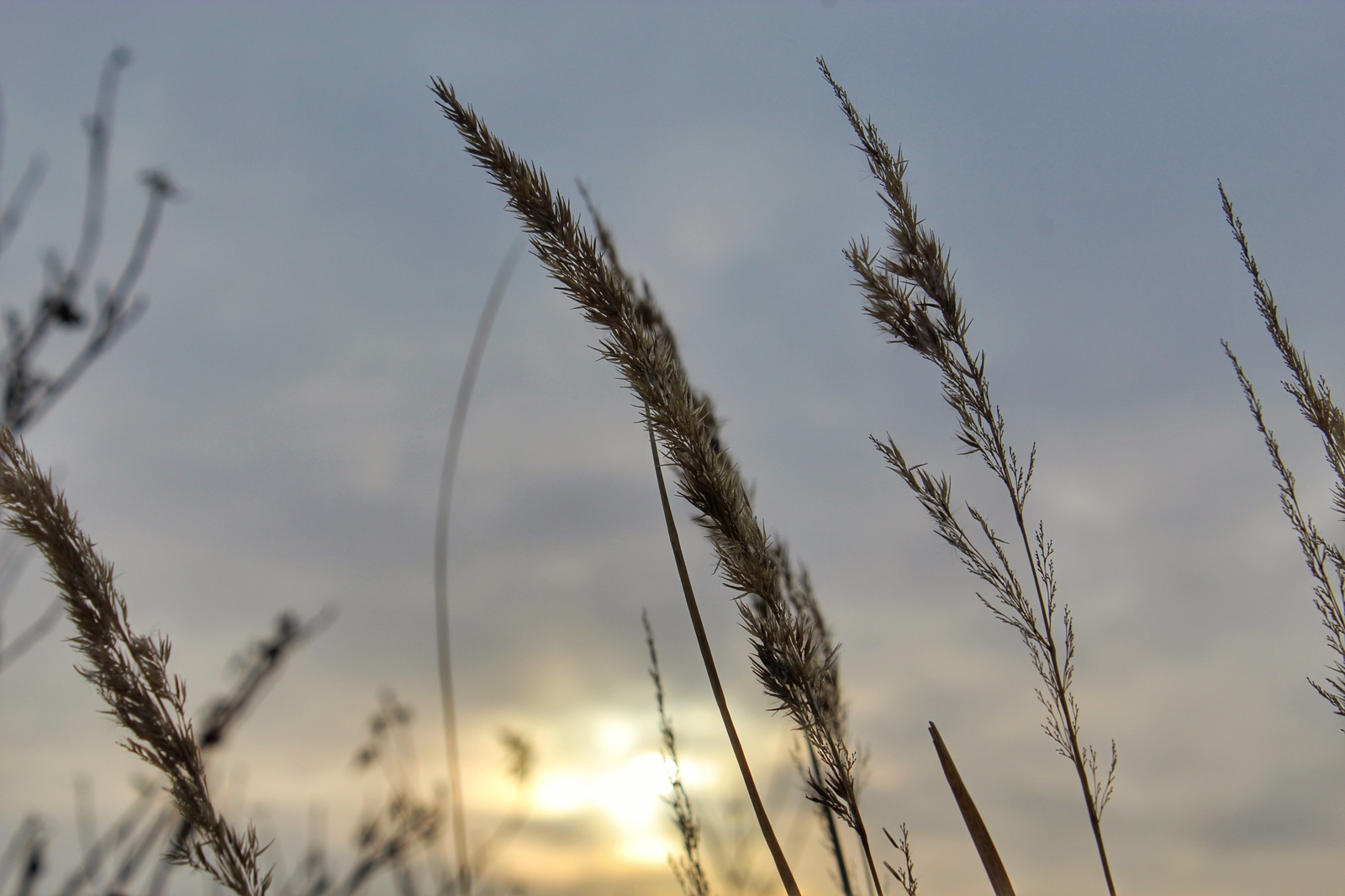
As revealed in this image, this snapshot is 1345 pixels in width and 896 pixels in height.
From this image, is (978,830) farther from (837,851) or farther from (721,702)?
(837,851)

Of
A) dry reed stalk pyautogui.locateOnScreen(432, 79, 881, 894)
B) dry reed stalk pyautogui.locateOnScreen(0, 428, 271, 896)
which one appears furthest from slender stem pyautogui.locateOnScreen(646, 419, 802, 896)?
dry reed stalk pyautogui.locateOnScreen(0, 428, 271, 896)

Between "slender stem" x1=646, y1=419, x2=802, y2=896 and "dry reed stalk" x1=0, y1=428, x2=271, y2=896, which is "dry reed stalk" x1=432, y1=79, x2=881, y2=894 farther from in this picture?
"dry reed stalk" x1=0, y1=428, x2=271, y2=896

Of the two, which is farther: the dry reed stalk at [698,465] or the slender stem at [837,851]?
the slender stem at [837,851]

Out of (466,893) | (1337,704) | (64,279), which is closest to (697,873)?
(466,893)

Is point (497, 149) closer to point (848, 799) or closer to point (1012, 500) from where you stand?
point (848, 799)

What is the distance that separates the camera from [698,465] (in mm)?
975

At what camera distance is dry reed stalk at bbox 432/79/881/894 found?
961mm

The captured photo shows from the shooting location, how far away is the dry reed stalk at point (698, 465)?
96 cm

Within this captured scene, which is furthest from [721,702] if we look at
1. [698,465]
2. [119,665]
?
[119,665]

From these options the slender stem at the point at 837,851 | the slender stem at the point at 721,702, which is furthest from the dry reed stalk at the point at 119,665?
the slender stem at the point at 837,851

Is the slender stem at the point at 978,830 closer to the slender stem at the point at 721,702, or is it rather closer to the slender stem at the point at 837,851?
the slender stem at the point at 721,702

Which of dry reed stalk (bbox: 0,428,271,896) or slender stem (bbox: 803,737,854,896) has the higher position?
slender stem (bbox: 803,737,854,896)

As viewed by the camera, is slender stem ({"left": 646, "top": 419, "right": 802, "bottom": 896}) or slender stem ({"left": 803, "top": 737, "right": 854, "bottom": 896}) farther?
slender stem ({"left": 803, "top": 737, "right": 854, "bottom": 896})

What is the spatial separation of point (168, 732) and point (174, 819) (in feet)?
2.59
